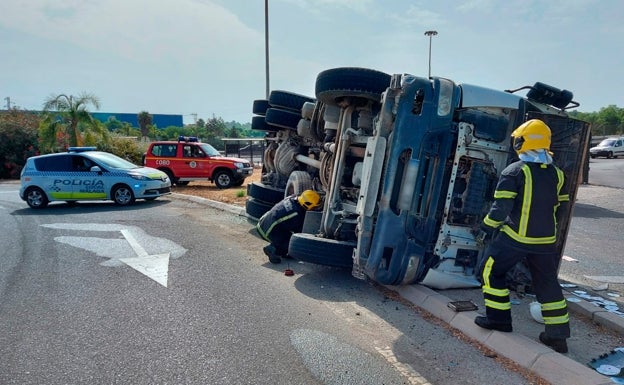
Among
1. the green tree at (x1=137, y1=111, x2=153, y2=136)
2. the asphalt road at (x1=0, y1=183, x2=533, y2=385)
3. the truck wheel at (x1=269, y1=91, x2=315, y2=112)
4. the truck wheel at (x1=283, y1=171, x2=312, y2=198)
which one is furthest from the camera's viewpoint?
the green tree at (x1=137, y1=111, x2=153, y2=136)

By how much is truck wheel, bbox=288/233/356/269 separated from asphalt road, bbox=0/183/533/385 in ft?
1.19

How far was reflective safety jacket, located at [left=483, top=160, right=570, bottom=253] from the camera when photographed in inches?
130

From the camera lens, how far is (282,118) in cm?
762

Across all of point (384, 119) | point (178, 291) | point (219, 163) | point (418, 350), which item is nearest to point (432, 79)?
point (384, 119)

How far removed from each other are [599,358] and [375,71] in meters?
3.32

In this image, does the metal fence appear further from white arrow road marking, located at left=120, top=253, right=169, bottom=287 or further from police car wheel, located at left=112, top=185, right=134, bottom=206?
white arrow road marking, located at left=120, top=253, right=169, bottom=287

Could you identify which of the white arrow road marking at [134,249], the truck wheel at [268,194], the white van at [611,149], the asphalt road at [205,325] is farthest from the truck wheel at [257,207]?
the white van at [611,149]

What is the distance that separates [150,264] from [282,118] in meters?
3.34

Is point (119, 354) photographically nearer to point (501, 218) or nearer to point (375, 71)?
point (501, 218)

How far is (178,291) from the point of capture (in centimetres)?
468

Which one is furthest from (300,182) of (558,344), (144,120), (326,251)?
(144,120)

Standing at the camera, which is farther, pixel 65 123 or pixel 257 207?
pixel 65 123

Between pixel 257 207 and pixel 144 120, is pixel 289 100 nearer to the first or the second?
pixel 257 207

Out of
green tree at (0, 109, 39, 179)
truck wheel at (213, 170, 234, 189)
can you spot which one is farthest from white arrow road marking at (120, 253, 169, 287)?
green tree at (0, 109, 39, 179)
